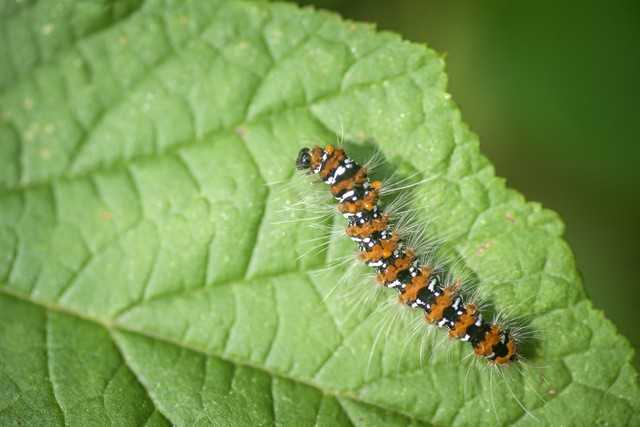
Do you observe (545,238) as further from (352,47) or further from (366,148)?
(352,47)

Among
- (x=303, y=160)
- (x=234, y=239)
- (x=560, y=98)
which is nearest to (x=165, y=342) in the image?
(x=234, y=239)

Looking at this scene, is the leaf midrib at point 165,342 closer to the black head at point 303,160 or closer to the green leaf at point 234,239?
the green leaf at point 234,239

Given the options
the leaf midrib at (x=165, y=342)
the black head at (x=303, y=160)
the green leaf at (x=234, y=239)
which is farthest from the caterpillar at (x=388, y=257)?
the leaf midrib at (x=165, y=342)

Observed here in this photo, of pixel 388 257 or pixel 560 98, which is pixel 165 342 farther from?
pixel 560 98

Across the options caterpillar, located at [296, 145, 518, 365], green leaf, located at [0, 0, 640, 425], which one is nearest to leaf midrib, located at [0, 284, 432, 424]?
green leaf, located at [0, 0, 640, 425]

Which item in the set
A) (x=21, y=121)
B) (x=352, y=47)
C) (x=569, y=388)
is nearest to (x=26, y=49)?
(x=21, y=121)

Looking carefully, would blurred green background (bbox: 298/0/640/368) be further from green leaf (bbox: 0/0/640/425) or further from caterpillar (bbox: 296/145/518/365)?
caterpillar (bbox: 296/145/518/365)
